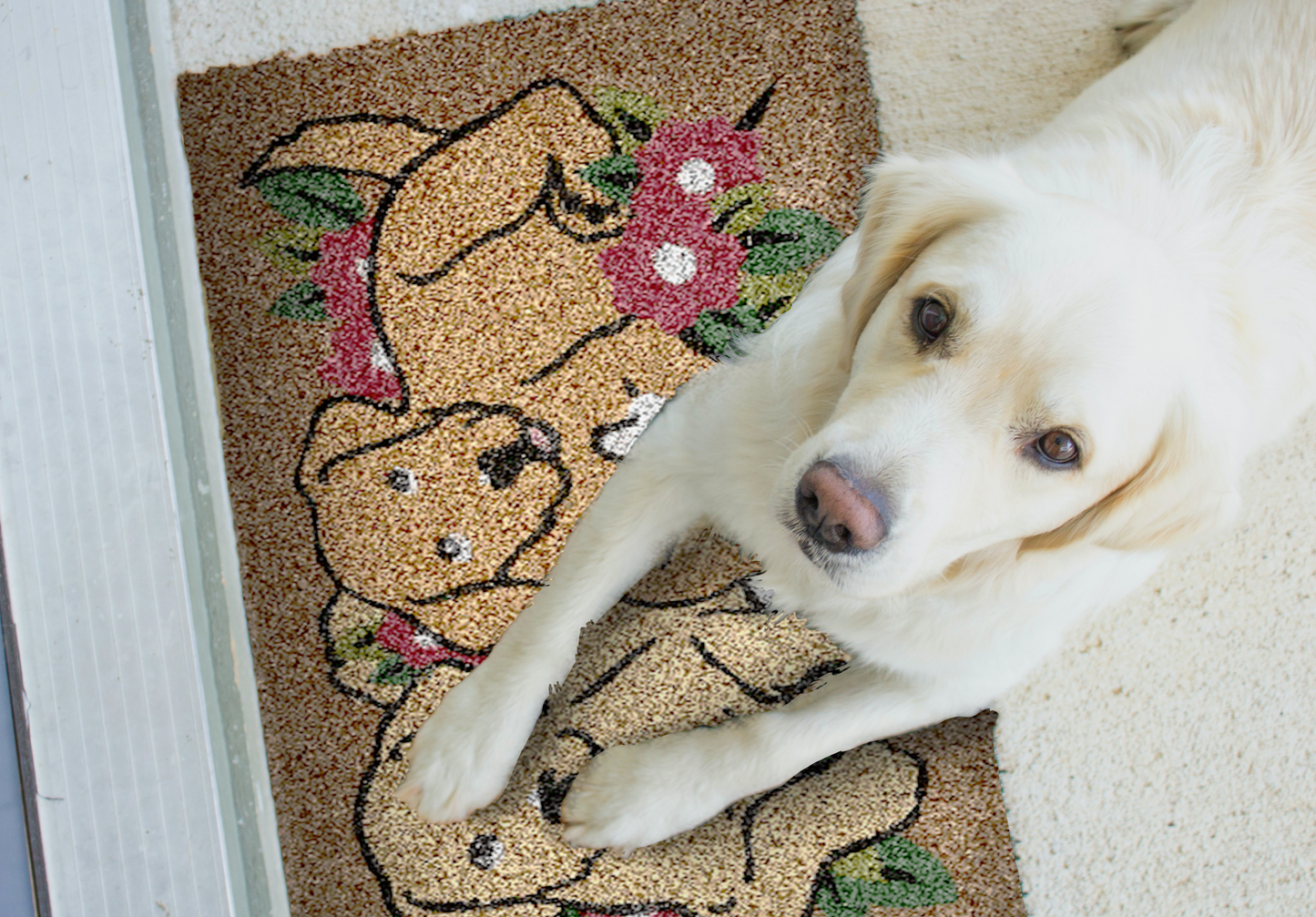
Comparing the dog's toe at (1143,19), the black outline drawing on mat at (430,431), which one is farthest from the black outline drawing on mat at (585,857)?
the dog's toe at (1143,19)

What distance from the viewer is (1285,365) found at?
123cm

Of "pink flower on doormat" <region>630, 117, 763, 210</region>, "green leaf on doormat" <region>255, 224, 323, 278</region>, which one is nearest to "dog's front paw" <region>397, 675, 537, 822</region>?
"green leaf on doormat" <region>255, 224, 323, 278</region>

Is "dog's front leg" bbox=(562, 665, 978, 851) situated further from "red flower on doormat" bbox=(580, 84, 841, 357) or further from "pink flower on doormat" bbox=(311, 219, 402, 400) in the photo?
"pink flower on doormat" bbox=(311, 219, 402, 400)

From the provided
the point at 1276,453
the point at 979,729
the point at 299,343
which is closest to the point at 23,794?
the point at 299,343

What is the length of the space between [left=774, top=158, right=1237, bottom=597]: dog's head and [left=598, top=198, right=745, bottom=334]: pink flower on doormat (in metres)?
0.67

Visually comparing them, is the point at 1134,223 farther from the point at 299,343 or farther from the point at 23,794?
the point at 23,794

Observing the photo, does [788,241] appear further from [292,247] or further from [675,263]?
[292,247]

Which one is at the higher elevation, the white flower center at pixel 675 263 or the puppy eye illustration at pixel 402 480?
the white flower center at pixel 675 263

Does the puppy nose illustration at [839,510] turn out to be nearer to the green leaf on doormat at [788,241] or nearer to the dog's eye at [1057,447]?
the dog's eye at [1057,447]

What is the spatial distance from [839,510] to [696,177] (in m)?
0.98

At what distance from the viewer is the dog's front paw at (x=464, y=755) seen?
1.47m

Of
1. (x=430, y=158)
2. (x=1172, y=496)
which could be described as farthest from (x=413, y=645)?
(x=1172, y=496)

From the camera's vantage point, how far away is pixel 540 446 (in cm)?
166

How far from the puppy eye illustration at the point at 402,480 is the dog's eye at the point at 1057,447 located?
1073mm
